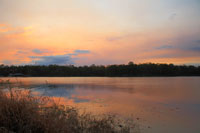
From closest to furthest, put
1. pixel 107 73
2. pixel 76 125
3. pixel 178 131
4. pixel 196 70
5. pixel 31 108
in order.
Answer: pixel 31 108 < pixel 76 125 < pixel 178 131 < pixel 196 70 < pixel 107 73

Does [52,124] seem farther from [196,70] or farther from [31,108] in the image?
[196,70]

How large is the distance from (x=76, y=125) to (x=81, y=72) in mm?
84946

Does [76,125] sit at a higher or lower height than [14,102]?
lower

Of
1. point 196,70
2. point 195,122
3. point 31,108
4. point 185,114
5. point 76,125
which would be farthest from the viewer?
point 196,70

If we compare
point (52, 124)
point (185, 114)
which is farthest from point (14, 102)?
point (185, 114)

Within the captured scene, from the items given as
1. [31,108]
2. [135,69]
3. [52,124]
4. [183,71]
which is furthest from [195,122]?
[183,71]

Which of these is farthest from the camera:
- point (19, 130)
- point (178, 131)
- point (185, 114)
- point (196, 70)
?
point (196, 70)

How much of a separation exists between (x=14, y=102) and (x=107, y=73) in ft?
270

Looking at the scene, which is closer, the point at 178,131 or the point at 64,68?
the point at 178,131

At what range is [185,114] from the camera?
7992 millimetres

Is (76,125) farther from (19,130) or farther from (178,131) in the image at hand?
(178,131)

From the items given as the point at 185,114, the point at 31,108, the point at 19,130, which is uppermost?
the point at 31,108

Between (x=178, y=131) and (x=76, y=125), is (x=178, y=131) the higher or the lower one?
the lower one

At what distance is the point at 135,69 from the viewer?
8094 cm
